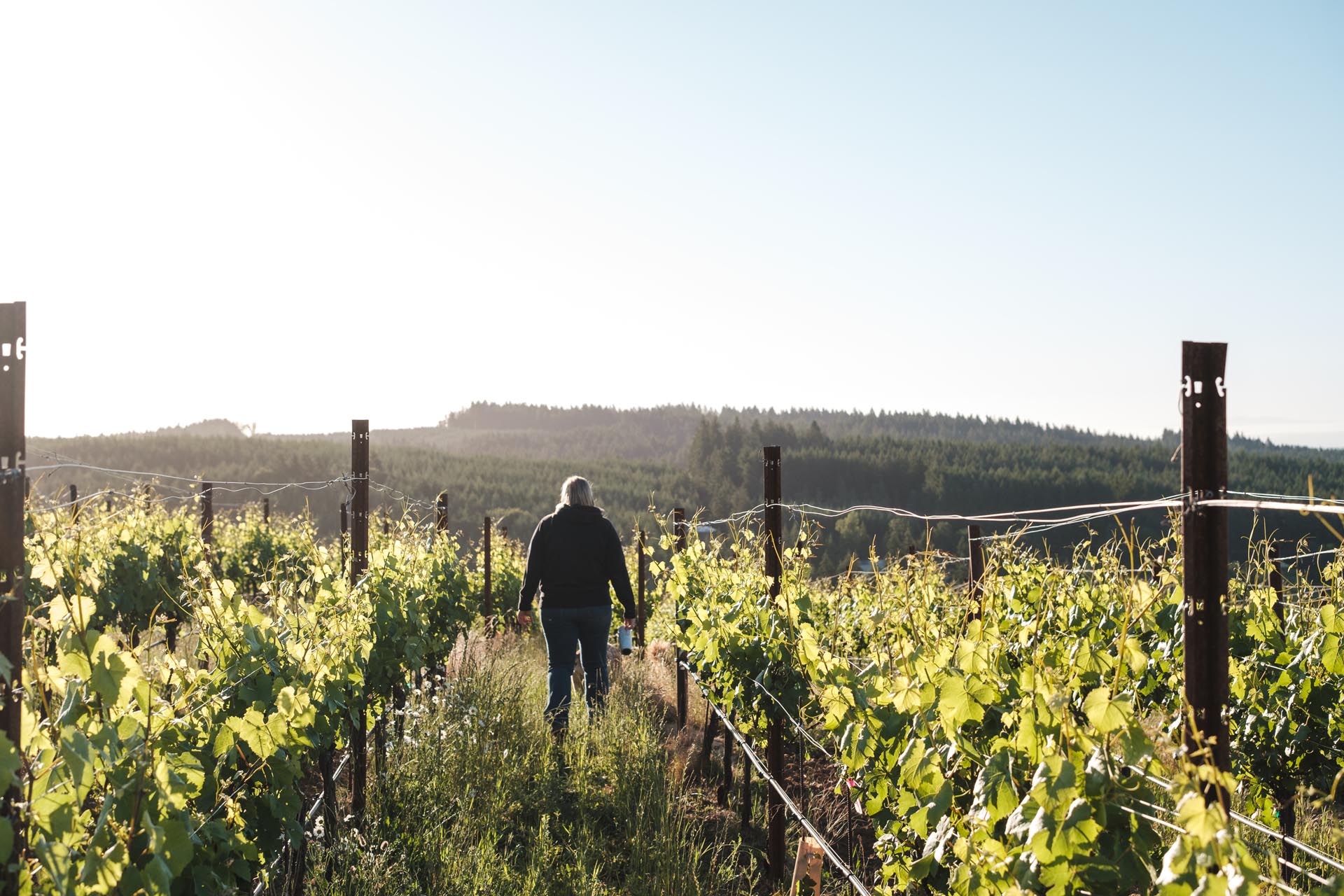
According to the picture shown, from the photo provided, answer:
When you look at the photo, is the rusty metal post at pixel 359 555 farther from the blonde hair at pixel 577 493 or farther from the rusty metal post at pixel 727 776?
the rusty metal post at pixel 727 776

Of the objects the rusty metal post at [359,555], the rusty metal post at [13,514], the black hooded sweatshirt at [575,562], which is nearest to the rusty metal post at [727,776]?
the black hooded sweatshirt at [575,562]

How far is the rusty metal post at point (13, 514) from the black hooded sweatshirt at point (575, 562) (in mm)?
3704

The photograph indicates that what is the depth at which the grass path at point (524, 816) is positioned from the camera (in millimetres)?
3424

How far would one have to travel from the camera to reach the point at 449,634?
19.3 ft

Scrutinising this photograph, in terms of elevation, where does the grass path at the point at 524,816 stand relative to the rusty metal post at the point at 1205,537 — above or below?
below

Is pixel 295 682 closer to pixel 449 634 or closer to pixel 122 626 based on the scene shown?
pixel 449 634

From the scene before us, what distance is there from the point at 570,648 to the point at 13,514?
4.03 m

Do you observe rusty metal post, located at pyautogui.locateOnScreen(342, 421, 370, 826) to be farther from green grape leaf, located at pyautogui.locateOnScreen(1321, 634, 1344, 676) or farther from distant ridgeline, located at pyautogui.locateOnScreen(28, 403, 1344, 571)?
distant ridgeline, located at pyautogui.locateOnScreen(28, 403, 1344, 571)

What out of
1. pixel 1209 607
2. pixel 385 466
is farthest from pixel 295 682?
pixel 385 466

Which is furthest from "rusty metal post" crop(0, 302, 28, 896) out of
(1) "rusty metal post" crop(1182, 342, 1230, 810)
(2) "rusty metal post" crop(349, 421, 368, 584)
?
(2) "rusty metal post" crop(349, 421, 368, 584)

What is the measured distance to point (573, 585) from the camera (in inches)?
213

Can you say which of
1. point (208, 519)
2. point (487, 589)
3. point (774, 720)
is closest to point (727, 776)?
point (774, 720)

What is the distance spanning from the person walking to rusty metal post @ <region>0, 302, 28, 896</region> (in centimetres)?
375

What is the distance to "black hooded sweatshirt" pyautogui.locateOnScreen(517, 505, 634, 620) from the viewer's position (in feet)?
17.7
